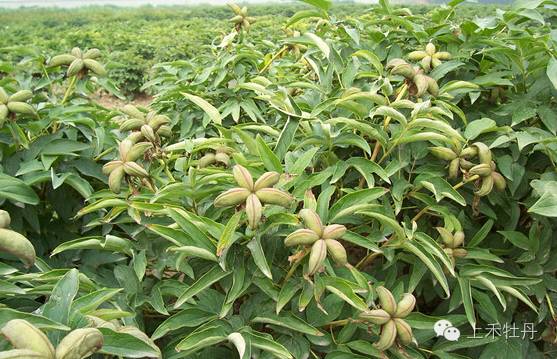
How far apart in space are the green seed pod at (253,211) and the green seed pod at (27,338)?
Result: 408mm

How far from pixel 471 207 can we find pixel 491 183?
19 cm

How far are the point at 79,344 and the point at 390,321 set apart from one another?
1.90ft

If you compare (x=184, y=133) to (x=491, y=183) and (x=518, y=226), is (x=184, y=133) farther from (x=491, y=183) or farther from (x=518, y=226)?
(x=518, y=226)

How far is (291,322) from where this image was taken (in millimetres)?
1065

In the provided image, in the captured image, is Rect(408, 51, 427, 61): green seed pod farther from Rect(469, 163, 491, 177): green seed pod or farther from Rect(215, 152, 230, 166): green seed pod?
Rect(215, 152, 230, 166): green seed pod

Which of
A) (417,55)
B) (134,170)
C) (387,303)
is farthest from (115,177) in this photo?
(417,55)

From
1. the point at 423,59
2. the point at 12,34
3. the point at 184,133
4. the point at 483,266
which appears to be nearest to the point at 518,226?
the point at 483,266

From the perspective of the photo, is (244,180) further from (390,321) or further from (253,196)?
(390,321)

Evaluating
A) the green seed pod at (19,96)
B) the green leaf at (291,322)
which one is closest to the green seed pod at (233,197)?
the green leaf at (291,322)

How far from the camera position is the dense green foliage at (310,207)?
1.02 meters

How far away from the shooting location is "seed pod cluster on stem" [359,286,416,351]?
1.00m

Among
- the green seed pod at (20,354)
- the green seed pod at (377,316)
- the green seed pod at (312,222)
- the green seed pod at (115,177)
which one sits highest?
the green seed pod at (20,354)

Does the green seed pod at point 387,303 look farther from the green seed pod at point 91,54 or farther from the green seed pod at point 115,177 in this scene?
the green seed pod at point 91,54

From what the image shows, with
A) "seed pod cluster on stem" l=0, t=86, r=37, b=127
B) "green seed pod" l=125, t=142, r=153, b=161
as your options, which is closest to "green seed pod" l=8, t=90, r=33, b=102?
"seed pod cluster on stem" l=0, t=86, r=37, b=127
